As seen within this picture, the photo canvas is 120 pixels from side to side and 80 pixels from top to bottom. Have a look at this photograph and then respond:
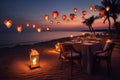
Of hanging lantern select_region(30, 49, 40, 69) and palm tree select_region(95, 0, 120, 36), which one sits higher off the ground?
palm tree select_region(95, 0, 120, 36)

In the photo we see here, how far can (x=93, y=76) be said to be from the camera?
462 cm

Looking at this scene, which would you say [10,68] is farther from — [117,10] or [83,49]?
[117,10]

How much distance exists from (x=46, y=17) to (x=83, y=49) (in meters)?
5.48

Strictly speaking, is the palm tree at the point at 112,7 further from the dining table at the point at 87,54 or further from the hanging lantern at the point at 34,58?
the hanging lantern at the point at 34,58

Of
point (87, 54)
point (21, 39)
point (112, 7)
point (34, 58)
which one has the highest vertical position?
point (112, 7)

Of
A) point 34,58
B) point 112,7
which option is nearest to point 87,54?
point 34,58

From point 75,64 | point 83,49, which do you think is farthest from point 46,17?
point 83,49

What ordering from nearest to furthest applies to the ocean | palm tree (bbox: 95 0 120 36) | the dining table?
1. the dining table
2. palm tree (bbox: 95 0 120 36)
3. the ocean

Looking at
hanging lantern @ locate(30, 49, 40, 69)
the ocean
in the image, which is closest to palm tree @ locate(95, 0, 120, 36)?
hanging lantern @ locate(30, 49, 40, 69)

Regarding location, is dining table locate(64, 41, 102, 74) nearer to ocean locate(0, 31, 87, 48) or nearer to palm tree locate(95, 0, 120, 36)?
palm tree locate(95, 0, 120, 36)

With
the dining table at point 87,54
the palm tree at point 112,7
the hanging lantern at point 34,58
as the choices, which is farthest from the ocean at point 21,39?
the dining table at point 87,54

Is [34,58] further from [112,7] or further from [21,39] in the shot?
[21,39]

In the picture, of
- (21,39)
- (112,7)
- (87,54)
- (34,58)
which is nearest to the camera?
(87,54)

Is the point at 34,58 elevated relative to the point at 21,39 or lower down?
lower down
